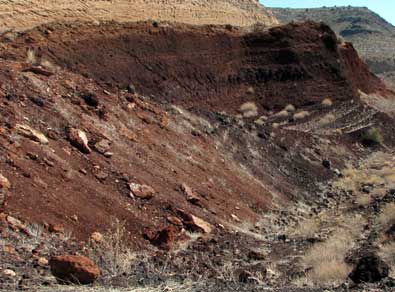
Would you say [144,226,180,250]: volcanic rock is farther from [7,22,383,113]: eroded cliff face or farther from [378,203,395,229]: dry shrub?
[7,22,383,113]: eroded cliff face

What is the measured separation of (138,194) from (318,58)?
85.1 feet

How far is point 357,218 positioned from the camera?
565 inches

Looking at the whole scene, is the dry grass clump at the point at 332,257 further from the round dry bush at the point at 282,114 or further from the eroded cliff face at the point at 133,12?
the round dry bush at the point at 282,114

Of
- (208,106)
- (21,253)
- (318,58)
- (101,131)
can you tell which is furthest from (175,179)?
(318,58)

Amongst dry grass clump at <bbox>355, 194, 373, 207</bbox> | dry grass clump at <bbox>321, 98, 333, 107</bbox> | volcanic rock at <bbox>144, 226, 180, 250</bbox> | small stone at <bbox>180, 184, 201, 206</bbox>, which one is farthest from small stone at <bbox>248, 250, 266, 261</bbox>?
dry grass clump at <bbox>321, 98, 333, 107</bbox>

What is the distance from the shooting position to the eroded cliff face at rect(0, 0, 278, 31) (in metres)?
25.4

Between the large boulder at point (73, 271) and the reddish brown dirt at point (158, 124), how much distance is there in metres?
2.13

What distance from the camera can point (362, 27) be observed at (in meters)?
135

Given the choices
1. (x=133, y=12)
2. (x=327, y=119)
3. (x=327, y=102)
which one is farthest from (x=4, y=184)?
(x=327, y=102)

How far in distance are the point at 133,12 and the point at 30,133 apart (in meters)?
20.7

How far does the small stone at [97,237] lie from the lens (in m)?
9.33

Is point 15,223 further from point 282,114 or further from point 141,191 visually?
point 282,114

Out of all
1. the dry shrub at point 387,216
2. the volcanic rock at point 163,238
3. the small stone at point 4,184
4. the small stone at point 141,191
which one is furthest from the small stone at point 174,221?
the dry shrub at point 387,216

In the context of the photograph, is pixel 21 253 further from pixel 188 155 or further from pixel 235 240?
pixel 188 155
